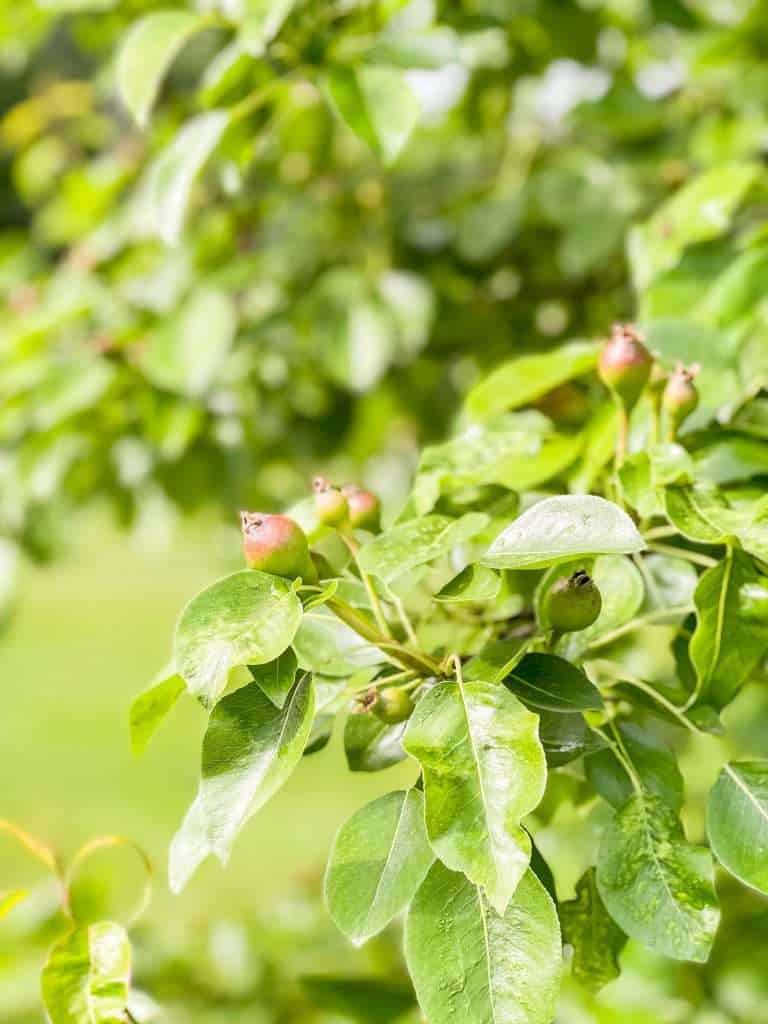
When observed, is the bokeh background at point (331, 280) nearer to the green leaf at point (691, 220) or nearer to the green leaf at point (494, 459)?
the green leaf at point (691, 220)

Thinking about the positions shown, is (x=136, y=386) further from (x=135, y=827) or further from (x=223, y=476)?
(x=135, y=827)

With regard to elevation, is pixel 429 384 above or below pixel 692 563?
below

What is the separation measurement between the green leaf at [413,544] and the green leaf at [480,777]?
0.08 metres

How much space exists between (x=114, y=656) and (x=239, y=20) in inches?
208

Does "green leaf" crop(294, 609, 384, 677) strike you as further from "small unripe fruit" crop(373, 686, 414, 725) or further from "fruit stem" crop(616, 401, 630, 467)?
"fruit stem" crop(616, 401, 630, 467)

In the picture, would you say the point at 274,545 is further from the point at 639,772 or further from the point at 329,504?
the point at 639,772

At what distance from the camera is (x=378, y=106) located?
91cm

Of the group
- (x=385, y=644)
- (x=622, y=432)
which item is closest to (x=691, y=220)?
(x=622, y=432)

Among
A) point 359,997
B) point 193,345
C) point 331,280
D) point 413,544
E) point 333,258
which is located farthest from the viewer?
point 333,258

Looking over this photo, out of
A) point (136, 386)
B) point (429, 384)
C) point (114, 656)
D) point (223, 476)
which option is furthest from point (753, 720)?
point (114, 656)

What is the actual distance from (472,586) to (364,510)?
12 cm

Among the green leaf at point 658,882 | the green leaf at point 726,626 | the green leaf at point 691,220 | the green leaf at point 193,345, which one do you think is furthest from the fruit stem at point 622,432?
the green leaf at point 193,345

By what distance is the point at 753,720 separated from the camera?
1.58 m

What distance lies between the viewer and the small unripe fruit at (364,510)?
0.65 m
